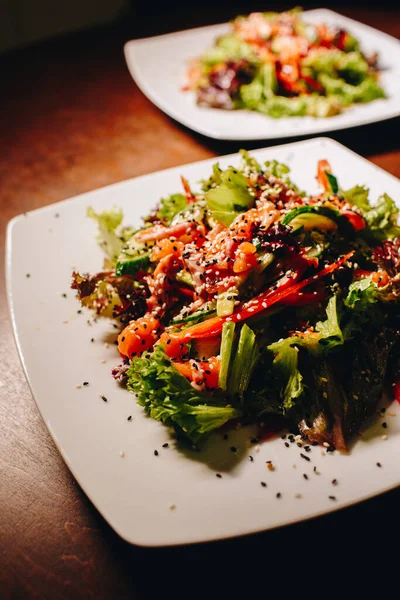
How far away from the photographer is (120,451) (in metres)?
1.72

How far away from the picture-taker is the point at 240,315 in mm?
1939

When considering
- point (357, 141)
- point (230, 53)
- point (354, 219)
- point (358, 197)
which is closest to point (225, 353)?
point (354, 219)

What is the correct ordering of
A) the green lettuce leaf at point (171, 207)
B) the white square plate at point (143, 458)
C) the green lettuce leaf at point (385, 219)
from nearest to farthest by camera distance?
the white square plate at point (143, 458)
the green lettuce leaf at point (385, 219)
the green lettuce leaf at point (171, 207)

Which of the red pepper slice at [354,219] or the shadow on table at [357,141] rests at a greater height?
the red pepper slice at [354,219]

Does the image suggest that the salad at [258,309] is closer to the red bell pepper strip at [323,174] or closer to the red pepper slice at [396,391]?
the red pepper slice at [396,391]

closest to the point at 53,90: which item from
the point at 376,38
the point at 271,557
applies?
the point at 376,38

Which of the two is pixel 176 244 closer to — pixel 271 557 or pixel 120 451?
pixel 120 451

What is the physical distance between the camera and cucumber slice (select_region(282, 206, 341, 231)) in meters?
2.16

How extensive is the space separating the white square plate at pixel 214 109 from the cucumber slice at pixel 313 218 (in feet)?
4.12

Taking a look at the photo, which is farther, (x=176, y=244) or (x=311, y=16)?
(x=311, y=16)

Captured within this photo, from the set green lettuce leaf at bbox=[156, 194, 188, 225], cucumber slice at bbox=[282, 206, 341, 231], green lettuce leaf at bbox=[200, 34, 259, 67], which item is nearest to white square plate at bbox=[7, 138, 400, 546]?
green lettuce leaf at bbox=[156, 194, 188, 225]

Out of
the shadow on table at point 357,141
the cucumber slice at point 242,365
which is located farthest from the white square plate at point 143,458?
the shadow on table at point 357,141

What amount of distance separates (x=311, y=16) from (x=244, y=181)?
377cm

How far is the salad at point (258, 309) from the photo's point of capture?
183 centimetres
